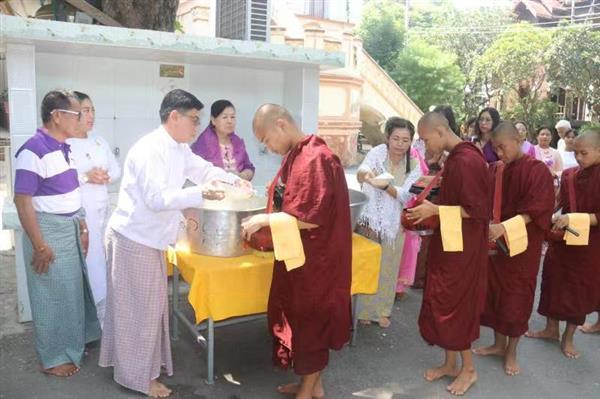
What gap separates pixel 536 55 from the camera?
22.5 meters

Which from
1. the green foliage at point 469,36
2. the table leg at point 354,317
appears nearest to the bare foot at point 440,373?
the table leg at point 354,317

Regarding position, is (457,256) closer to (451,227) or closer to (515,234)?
(451,227)

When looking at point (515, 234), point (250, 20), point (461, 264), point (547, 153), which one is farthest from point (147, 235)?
point (547, 153)

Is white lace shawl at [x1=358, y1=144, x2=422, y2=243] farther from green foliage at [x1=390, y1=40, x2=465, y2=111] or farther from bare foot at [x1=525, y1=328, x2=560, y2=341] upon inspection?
green foliage at [x1=390, y1=40, x2=465, y2=111]

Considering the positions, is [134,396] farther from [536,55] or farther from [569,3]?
[569,3]

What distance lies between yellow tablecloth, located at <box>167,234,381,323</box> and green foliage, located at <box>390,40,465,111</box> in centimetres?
2304

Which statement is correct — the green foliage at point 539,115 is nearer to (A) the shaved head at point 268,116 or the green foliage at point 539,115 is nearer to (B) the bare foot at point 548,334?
(B) the bare foot at point 548,334

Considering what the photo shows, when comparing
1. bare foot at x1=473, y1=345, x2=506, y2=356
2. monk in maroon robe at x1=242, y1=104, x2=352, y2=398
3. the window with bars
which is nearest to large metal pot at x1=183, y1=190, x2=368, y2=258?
monk in maroon robe at x1=242, y1=104, x2=352, y2=398

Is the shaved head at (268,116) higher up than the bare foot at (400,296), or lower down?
higher up

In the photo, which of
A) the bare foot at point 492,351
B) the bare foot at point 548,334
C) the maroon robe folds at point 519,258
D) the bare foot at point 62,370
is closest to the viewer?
the bare foot at point 62,370

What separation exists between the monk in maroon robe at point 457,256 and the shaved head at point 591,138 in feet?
4.13

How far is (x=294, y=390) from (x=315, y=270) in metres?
0.89

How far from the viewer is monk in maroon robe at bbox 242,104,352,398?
2.90 metres

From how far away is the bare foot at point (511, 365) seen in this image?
3.90 metres
